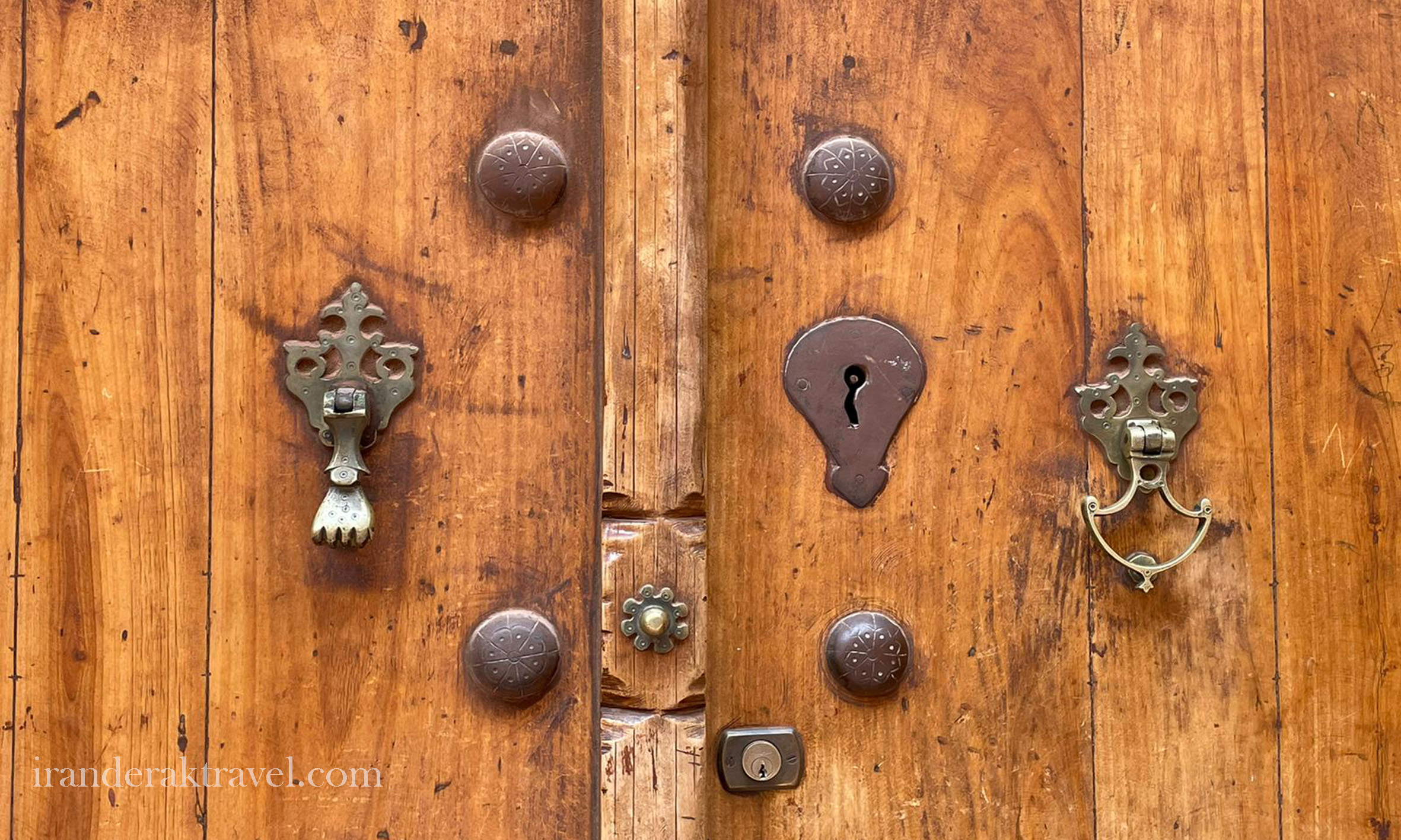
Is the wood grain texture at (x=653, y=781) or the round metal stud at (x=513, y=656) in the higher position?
the round metal stud at (x=513, y=656)

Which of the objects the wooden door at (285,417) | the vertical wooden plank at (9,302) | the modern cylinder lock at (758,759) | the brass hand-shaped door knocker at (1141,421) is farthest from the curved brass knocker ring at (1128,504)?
the vertical wooden plank at (9,302)

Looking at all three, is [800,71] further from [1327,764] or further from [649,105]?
[1327,764]

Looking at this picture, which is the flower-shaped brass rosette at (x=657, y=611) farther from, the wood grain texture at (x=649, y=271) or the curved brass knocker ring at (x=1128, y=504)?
the curved brass knocker ring at (x=1128, y=504)

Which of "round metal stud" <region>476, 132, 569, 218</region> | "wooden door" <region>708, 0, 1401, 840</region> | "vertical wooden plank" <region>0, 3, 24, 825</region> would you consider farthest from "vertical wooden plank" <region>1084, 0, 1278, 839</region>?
"vertical wooden plank" <region>0, 3, 24, 825</region>

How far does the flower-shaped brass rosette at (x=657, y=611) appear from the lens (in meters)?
0.82

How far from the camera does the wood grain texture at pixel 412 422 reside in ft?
2.80

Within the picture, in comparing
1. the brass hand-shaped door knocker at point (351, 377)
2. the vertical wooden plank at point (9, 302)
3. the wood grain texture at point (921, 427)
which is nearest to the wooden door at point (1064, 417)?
the wood grain texture at point (921, 427)

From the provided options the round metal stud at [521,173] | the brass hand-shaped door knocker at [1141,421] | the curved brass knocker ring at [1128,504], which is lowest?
the curved brass knocker ring at [1128,504]

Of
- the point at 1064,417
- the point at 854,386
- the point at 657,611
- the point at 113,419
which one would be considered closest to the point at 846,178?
the point at 854,386

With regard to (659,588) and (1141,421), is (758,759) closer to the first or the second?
(659,588)

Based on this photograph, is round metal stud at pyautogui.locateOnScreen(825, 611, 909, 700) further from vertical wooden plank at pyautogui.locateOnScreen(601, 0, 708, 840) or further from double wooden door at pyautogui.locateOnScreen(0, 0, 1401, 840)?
vertical wooden plank at pyautogui.locateOnScreen(601, 0, 708, 840)

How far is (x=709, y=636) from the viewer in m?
0.87

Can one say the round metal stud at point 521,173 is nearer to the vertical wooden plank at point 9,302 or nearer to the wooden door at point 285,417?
the wooden door at point 285,417

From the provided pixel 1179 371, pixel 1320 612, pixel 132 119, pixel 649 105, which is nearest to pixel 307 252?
pixel 132 119
